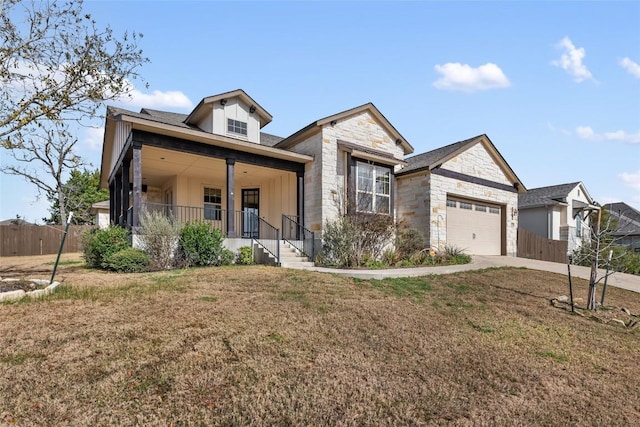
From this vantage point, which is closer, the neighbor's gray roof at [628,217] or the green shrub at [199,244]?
the green shrub at [199,244]

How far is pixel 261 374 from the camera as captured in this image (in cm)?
328

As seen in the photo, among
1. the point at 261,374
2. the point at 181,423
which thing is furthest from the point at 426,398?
the point at 181,423

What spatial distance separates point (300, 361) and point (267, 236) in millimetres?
11100

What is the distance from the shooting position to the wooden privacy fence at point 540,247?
57.0 ft

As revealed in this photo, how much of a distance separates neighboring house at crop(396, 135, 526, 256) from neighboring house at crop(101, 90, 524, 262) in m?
0.06

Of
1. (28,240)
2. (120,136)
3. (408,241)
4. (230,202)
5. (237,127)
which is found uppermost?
(237,127)

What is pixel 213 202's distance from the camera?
15430 mm

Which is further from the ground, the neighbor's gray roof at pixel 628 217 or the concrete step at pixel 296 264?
the neighbor's gray roof at pixel 628 217

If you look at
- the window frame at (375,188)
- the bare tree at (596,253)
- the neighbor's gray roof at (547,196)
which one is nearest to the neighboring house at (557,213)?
the neighbor's gray roof at (547,196)

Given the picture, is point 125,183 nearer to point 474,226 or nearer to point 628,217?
point 474,226

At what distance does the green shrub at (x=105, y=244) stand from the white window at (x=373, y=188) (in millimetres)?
7270

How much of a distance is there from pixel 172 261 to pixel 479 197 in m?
12.6

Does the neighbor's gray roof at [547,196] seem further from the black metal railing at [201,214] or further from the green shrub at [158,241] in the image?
the green shrub at [158,241]

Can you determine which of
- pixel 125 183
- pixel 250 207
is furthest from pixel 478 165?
pixel 125 183
